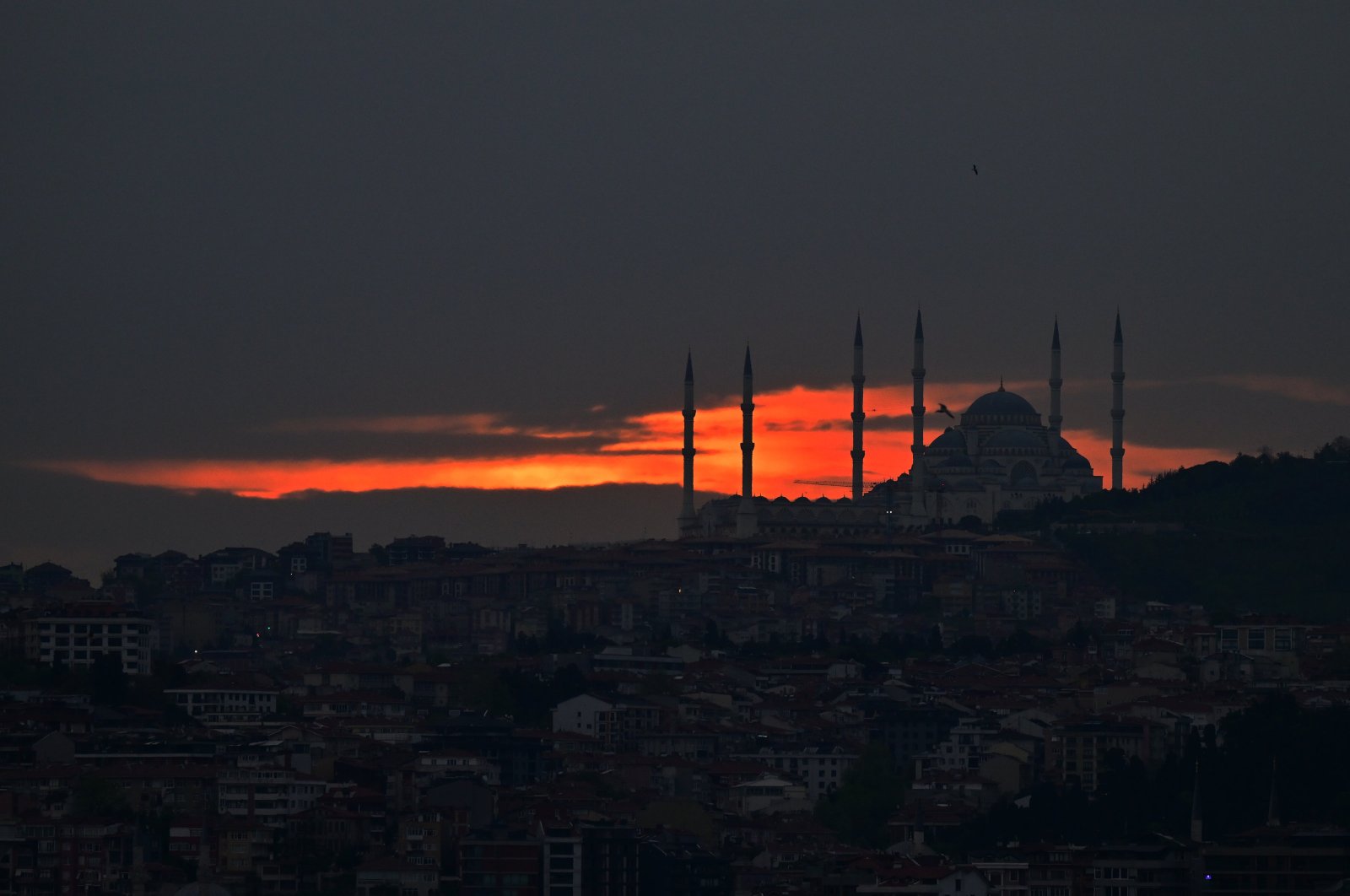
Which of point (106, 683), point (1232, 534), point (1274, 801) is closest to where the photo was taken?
point (1274, 801)

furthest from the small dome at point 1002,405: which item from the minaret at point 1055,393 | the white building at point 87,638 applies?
the white building at point 87,638

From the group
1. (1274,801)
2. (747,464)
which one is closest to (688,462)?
(747,464)

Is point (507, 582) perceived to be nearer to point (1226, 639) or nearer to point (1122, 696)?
point (1226, 639)

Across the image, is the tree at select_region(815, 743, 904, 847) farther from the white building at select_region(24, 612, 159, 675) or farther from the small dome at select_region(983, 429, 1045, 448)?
the small dome at select_region(983, 429, 1045, 448)

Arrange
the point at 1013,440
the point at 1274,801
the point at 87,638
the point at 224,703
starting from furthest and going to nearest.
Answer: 1. the point at 1013,440
2. the point at 87,638
3. the point at 224,703
4. the point at 1274,801

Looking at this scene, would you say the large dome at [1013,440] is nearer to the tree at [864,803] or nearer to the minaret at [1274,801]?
the tree at [864,803]

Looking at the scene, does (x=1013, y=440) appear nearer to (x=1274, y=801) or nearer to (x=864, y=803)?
(x=864, y=803)
